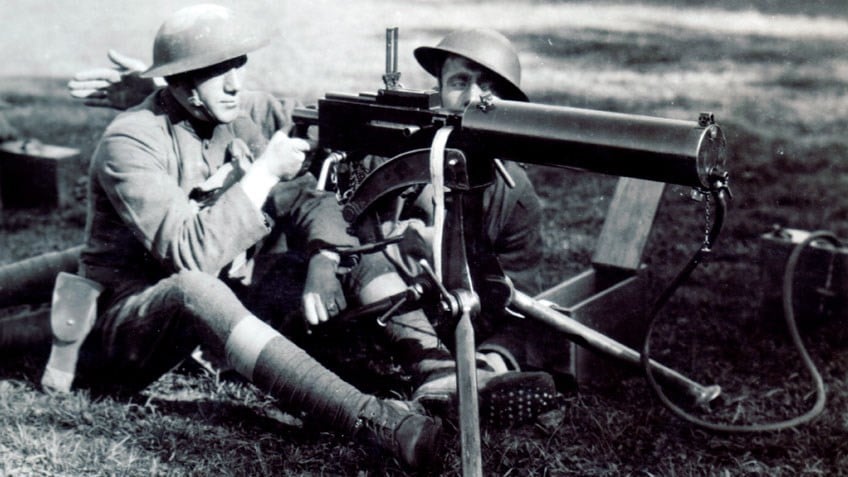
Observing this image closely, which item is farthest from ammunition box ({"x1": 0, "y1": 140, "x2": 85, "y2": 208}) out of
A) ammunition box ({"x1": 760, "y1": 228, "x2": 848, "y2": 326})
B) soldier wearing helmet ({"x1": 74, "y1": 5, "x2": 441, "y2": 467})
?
ammunition box ({"x1": 760, "y1": 228, "x2": 848, "y2": 326})

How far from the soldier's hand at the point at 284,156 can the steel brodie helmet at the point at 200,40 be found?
0.38 meters

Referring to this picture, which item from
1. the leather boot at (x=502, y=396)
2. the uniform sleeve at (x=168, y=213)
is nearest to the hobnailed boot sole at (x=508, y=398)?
the leather boot at (x=502, y=396)

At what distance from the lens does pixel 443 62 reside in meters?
4.06

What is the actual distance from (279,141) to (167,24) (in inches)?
25.8

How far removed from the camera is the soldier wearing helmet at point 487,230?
3.38 meters

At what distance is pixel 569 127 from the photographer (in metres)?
2.75

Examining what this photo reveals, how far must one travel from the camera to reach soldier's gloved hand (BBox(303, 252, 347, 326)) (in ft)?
12.0

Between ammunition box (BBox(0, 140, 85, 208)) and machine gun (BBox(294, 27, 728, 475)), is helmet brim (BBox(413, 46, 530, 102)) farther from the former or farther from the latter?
ammunition box (BBox(0, 140, 85, 208))

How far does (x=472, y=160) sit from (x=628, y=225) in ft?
4.98

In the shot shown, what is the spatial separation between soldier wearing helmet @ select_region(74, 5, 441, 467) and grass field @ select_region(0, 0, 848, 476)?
0.26m

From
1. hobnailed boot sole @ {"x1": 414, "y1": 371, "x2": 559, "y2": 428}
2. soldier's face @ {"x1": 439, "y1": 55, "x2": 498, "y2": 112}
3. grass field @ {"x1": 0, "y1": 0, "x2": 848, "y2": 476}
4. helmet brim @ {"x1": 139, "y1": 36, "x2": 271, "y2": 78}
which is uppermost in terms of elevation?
helmet brim @ {"x1": 139, "y1": 36, "x2": 271, "y2": 78}

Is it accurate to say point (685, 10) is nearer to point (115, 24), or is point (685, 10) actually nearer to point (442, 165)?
point (115, 24)

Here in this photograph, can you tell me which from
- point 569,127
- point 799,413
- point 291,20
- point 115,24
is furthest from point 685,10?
point 569,127

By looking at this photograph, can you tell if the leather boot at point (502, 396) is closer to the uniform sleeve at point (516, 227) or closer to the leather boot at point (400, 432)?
the leather boot at point (400, 432)
